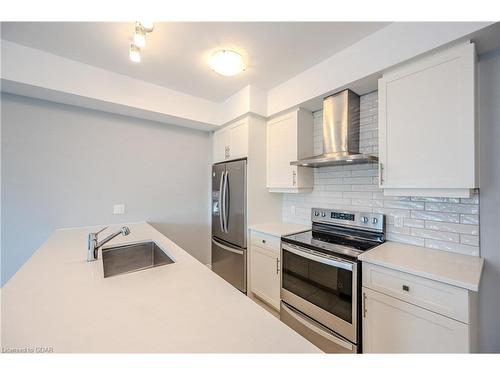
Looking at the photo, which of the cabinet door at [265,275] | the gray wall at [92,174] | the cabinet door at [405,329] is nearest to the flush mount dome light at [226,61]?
the gray wall at [92,174]

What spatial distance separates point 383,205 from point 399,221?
7.1 inches

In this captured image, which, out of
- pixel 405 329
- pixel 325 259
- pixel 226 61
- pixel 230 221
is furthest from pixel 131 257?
pixel 405 329

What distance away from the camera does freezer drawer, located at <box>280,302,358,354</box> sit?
4.74 ft

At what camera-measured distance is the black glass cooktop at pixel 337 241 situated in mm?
1564

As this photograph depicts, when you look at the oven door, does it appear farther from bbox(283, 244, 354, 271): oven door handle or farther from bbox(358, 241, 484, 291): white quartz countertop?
bbox(358, 241, 484, 291): white quartz countertop

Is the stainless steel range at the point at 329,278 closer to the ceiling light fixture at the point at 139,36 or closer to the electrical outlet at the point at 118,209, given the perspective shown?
the ceiling light fixture at the point at 139,36

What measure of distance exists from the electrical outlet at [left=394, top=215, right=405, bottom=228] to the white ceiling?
4.99 ft

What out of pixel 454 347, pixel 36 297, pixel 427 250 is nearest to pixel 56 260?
pixel 36 297

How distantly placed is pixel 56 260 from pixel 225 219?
5.38 feet

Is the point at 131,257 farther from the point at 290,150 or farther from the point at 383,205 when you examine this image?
the point at 383,205

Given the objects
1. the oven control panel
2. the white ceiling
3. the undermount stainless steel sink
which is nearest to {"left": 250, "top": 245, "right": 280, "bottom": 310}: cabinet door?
the oven control panel

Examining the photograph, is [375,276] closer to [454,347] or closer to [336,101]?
[454,347]

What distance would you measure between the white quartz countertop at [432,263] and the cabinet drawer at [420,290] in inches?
1.7
